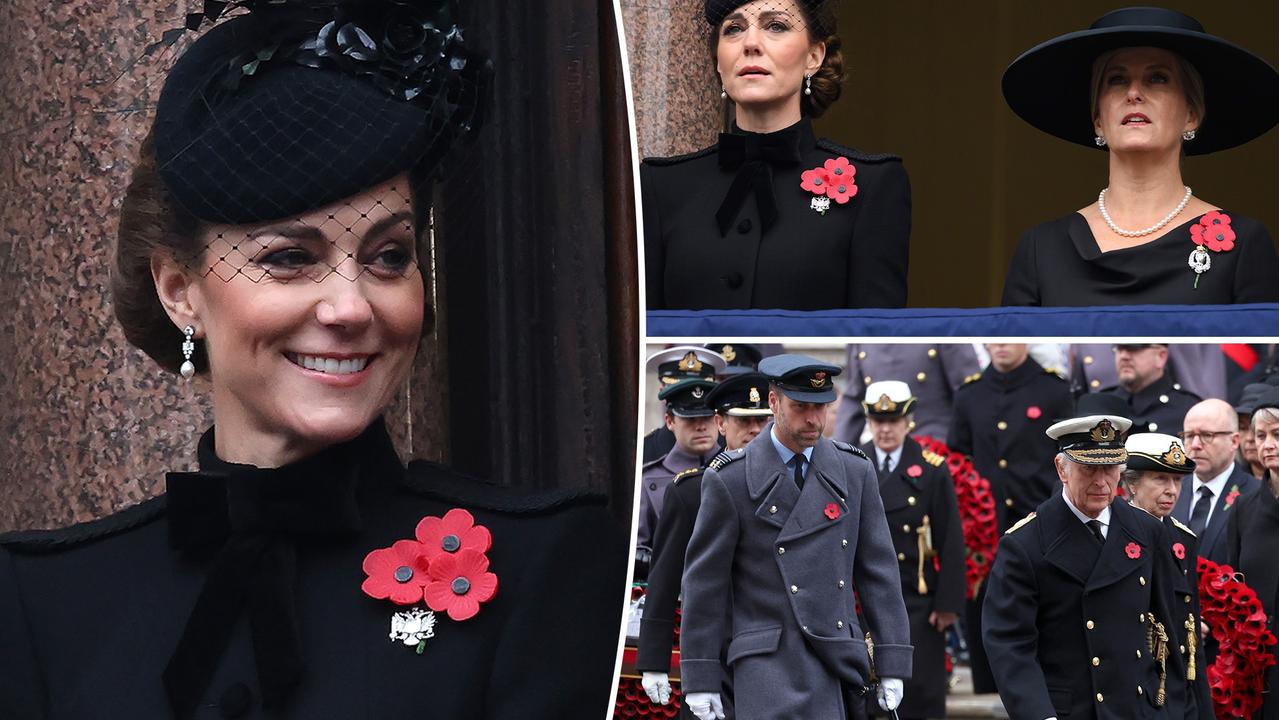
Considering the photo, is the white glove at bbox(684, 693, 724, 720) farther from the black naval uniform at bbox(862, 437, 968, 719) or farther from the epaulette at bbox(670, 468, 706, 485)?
the black naval uniform at bbox(862, 437, 968, 719)

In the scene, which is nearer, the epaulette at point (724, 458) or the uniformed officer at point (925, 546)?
the epaulette at point (724, 458)

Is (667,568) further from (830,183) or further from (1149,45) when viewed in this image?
(1149,45)

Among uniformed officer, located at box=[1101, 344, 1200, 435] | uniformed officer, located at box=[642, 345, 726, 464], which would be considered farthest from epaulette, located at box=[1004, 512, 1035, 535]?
uniformed officer, located at box=[642, 345, 726, 464]

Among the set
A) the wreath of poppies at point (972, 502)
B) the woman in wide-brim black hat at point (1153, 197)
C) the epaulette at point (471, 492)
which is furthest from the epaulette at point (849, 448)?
the epaulette at point (471, 492)

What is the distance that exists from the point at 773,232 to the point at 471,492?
7.08 ft

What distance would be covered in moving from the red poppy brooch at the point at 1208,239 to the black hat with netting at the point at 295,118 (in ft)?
8.09

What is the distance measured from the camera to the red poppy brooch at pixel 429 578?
8.11ft

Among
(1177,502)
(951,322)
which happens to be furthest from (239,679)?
(1177,502)

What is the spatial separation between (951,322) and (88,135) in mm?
2199

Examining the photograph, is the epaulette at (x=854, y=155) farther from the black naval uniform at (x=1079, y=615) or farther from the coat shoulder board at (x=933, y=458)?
the coat shoulder board at (x=933, y=458)

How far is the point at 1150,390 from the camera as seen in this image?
14.5 feet

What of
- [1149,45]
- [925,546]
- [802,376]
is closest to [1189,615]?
[802,376]

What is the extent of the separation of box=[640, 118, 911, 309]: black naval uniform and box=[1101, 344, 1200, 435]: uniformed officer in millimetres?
555

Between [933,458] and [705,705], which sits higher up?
[933,458]
